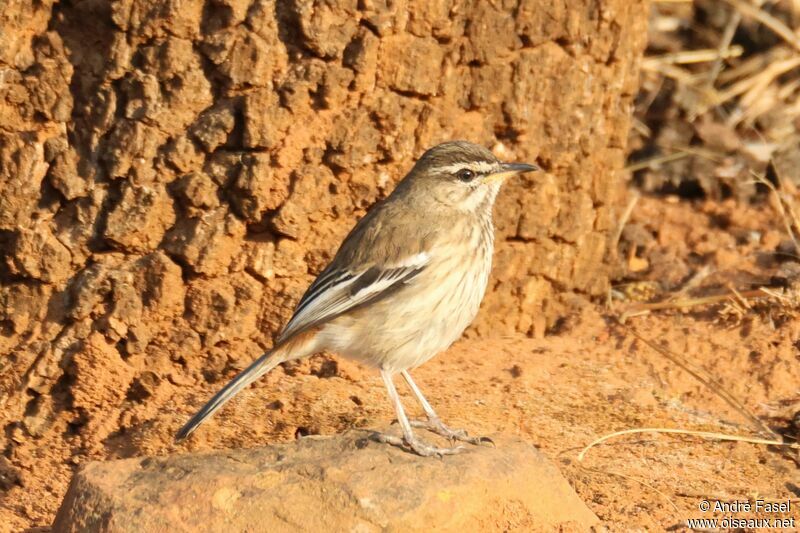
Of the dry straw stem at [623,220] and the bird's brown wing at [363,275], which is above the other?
the bird's brown wing at [363,275]

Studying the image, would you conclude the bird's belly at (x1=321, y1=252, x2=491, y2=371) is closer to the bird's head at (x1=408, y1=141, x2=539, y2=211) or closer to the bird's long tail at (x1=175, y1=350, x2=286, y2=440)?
the bird's long tail at (x1=175, y1=350, x2=286, y2=440)

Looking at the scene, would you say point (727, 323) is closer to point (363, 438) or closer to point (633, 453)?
point (633, 453)

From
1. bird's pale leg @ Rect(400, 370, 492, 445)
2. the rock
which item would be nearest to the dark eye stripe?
bird's pale leg @ Rect(400, 370, 492, 445)

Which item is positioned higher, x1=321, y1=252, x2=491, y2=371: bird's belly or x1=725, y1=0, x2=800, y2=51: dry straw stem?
x1=725, y1=0, x2=800, y2=51: dry straw stem

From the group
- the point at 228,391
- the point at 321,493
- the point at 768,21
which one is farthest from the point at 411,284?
the point at 768,21

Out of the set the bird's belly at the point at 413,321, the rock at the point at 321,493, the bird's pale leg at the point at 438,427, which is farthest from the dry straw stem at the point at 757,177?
the rock at the point at 321,493

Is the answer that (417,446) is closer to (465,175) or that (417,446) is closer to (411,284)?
(411,284)

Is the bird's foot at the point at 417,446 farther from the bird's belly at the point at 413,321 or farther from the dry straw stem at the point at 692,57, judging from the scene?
the dry straw stem at the point at 692,57
